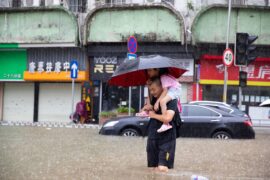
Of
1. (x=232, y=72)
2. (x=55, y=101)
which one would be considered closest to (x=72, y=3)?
(x=55, y=101)

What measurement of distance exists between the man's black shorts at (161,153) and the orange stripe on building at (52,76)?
22.5 m

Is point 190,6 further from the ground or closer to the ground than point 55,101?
further from the ground

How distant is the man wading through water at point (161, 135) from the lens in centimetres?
565

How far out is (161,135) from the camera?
19.0 ft

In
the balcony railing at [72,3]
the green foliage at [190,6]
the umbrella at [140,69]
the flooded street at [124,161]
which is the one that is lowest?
the flooded street at [124,161]

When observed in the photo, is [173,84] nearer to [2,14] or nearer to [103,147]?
[103,147]

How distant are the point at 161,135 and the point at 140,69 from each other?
0.76 meters

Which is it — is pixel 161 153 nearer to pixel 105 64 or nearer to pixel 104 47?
pixel 105 64

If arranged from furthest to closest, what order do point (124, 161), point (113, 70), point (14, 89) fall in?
point (14, 89) < point (113, 70) < point (124, 161)

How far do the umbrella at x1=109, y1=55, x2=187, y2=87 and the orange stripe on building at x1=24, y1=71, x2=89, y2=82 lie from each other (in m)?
22.0

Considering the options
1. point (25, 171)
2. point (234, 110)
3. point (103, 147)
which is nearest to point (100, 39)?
point (234, 110)

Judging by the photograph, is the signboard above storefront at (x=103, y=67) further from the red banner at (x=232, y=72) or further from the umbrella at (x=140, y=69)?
the umbrella at (x=140, y=69)

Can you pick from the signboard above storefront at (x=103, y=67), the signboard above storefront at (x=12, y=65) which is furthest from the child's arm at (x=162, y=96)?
the signboard above storefront at (x=12, y=65)

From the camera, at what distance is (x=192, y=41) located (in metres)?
26.7
